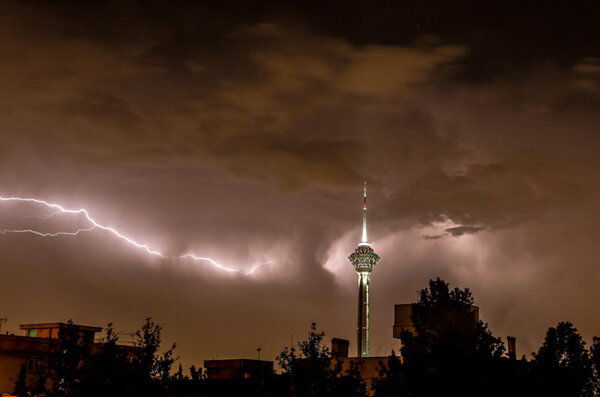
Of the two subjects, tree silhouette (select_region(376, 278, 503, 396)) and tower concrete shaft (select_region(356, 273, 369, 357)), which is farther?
tower concrete shaft (select_region(356, 273, 369, 357))

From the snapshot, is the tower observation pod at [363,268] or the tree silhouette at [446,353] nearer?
the tree silhouette at [446,353]

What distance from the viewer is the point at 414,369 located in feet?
78.5

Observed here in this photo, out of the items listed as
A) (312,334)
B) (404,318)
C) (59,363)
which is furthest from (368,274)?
(59,363)

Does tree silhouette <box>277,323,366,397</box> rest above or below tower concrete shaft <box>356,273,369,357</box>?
below

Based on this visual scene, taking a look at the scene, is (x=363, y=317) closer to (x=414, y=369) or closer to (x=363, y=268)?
(x=363, y=268)

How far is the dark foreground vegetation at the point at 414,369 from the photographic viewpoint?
23062 millimetres

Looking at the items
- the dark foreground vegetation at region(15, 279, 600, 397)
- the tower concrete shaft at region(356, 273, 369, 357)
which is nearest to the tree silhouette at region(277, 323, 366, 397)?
the dark foreground vegetation at region(15, 279, 600, 397)

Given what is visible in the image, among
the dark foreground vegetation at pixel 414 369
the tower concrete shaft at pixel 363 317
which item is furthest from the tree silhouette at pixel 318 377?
the tower concrete shaft at pixel 363 317

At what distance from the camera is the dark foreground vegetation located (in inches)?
908

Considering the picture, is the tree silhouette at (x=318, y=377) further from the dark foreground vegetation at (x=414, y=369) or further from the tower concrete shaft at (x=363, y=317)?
the tower concrete shaft at (x=363, y=317)

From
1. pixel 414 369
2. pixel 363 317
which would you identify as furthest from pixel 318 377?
pixel 363 317

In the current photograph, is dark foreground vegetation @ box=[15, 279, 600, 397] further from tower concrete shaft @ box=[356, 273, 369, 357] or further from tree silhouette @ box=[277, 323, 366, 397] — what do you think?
tower concrete shaft @ box=[356, 273, 369, 357]

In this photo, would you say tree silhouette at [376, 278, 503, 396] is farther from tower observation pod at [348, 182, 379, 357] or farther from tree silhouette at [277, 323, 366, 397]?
tower observation pod at [348, 182, 379, 357]

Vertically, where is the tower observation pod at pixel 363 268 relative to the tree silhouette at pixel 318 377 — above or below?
above
